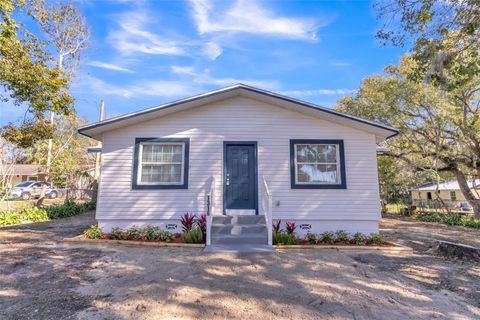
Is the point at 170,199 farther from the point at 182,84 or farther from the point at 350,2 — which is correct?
the point at 182,84

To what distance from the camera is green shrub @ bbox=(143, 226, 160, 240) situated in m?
7.18

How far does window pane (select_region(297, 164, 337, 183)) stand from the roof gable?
4.68 feet

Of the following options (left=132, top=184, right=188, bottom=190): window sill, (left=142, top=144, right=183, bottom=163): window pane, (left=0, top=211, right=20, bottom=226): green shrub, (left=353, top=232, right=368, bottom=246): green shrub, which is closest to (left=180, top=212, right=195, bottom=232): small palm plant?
(left=132, top=184, right=188, bottom=190): window sill

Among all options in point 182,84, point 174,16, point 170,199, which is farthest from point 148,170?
point 182,84

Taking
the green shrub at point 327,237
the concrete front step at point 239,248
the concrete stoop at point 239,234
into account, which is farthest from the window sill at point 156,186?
the green shrub at point 327,237

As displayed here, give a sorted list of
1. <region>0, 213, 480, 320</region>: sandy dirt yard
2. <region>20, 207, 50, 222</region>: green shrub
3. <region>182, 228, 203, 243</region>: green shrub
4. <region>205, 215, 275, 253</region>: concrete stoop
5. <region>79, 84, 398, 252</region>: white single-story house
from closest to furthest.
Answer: <region>0, 213, 480, 320</region>: sandy dirt yard < <region>205, 215, 275, 253</region>: concrete stoop < <region>182, 228, 203, 243</region>: green shrub < <region>79, 84, 398, 252</region>: white single-story house < <region>20, 207, 50, 222</region>: green shrub

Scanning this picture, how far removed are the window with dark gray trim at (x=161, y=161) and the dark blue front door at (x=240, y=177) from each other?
126 centimetres

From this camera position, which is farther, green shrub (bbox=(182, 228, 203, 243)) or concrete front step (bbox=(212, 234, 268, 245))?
green shrub (bbox=(182, 228, 203, 243))

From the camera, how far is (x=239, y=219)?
24.3ft

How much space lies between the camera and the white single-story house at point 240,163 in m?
7.70

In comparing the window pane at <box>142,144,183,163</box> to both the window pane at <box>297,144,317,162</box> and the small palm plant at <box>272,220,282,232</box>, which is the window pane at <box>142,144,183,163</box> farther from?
the window pane at <box>297,144,317,162</box>

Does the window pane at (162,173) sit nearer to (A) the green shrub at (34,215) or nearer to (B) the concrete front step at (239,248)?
(B) the concrete front step at (239,248)

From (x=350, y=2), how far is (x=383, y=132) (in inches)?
180

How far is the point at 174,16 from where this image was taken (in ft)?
33.1
